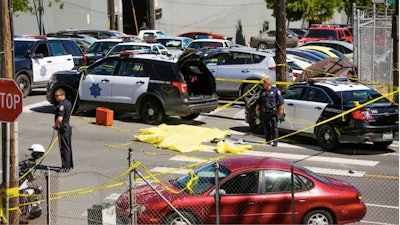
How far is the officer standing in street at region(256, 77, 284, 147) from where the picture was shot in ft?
55.9

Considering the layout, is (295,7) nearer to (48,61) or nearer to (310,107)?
(48,61)

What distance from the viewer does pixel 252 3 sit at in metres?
56.7

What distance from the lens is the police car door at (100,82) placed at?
66.2 feet

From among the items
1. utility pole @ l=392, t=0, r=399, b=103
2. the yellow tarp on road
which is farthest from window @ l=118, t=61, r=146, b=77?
utility pole @ l=392, t=0, r=399, b=103

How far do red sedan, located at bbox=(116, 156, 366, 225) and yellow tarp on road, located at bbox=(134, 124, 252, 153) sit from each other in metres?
5.80

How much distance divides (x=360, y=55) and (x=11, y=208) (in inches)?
652

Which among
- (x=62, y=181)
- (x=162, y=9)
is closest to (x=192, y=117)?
(x=62, y=181)

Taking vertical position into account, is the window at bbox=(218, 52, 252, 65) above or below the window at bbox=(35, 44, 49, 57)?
below

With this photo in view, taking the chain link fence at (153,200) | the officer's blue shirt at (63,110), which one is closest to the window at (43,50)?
the officer's blue shirt at (63,110)

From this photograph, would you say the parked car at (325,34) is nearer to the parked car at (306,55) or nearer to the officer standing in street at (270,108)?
the parked car at (306,55)

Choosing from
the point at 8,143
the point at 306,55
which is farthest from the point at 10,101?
the point at 306,55

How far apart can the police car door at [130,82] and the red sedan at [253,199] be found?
28.6 feet

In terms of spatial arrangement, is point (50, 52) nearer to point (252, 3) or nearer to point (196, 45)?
point (196, 45)

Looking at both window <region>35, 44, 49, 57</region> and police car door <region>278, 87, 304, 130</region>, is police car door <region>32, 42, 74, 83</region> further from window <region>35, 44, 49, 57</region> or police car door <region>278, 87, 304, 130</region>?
police car door <region>278, 87, 304, 130</region>
